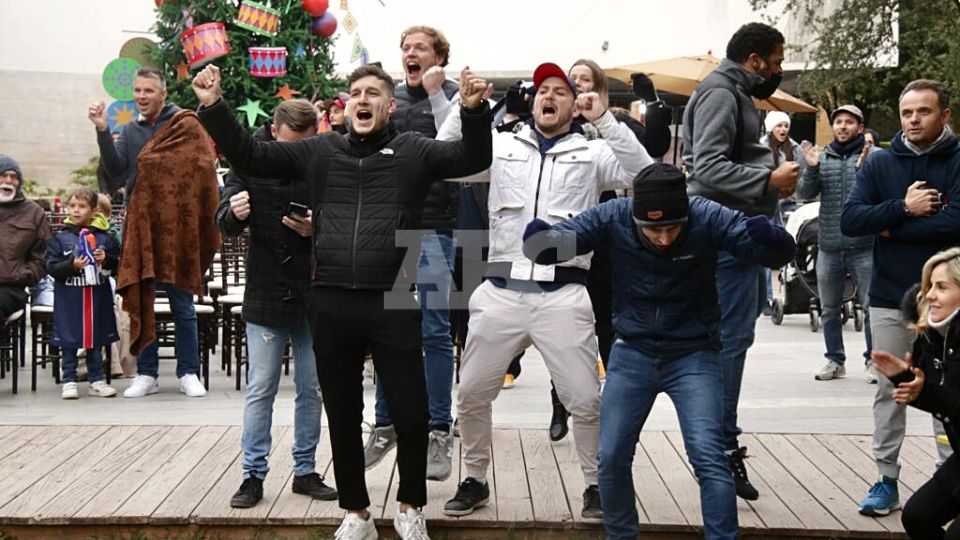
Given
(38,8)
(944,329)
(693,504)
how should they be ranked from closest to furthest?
1. (944,329)
2. (693,504)
3. (38,8)

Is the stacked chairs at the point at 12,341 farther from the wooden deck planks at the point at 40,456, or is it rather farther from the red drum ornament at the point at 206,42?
the red drum ornament at the point at 206,42

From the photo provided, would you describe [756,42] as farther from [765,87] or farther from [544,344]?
[544,344]

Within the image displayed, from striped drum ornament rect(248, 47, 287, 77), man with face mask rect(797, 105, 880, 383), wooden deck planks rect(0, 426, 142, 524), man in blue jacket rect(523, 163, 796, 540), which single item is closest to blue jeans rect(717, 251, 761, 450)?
man in blue jacket rect(523, 163, 796, 540)

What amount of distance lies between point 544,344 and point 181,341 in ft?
13.8

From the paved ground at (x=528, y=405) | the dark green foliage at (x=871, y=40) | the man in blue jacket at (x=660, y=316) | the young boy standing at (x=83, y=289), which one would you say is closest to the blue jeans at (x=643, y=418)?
the man in blue jacket at (x=660, y=316)

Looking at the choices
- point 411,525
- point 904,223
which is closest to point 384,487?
point 411,525

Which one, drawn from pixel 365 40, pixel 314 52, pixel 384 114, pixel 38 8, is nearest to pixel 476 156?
pixel 384 114

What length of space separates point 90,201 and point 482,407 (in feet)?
14.2

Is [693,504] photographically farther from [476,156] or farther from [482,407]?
[476,156]

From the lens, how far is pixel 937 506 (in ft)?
16.4

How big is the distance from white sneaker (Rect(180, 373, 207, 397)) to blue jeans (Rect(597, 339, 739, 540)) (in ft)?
14.3

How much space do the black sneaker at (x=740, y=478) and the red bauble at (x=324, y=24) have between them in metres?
15.1

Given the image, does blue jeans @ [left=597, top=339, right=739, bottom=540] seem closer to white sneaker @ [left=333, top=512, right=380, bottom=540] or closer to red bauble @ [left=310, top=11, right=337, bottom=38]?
white sneaker @ [left=333, top=512, right=380, bottom=540]

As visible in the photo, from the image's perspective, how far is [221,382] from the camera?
9.52 m
